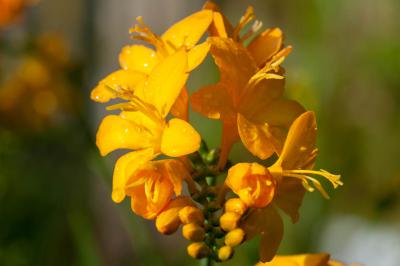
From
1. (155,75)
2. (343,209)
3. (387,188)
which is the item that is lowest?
(343,209)

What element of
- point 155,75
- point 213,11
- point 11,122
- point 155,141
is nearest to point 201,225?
point 155,141

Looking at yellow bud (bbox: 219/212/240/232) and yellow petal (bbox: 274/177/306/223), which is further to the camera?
yellow petal (bbox: 274/177/306/223)

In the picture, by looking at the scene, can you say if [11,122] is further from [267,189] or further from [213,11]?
[267,189]

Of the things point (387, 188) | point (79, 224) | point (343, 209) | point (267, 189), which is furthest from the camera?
point (343, 209)

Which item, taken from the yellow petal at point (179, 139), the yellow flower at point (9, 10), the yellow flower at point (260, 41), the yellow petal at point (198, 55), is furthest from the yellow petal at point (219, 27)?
the yellow flower at point (9, 10)

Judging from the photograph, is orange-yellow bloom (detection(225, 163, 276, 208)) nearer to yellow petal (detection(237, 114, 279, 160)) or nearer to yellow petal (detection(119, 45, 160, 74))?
yellow petal (detection(237, 114, 279, 160))

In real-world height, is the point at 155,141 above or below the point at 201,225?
above

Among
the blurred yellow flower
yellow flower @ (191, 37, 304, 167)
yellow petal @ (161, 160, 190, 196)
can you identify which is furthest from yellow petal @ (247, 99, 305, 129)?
the blurred yellow flower
